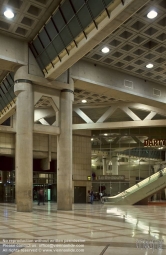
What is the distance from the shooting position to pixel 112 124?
1284 inches

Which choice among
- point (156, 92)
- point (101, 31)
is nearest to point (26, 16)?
point (101, 31)

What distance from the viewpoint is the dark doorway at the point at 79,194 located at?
37.4 meters

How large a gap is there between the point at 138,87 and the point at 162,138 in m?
14.7

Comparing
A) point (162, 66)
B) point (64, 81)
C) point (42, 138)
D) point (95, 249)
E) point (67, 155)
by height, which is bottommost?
point (95, 249)

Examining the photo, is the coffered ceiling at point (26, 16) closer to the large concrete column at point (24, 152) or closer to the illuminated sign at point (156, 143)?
the large concrete column at point (24, 152)

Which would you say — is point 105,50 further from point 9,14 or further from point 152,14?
point 9,14

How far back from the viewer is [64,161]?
21375mm

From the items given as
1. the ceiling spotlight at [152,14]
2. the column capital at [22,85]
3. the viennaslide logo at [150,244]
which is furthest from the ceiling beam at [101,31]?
the viennaslide logo at [150,244]

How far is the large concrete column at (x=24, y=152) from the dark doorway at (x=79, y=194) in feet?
58.7

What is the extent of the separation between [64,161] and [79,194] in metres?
17.1

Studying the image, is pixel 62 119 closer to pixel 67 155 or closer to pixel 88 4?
pixel 67 155

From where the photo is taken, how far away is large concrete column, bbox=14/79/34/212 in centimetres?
1975

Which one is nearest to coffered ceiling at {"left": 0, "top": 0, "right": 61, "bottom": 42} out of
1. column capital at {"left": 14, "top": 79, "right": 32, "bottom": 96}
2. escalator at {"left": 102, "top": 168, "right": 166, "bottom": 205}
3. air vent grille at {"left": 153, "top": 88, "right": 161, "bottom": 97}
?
column capital at {"left": 14, "top": 79, "right": 32, "bottom": 96}

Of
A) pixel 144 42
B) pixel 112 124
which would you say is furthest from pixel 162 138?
pixel 144 42
